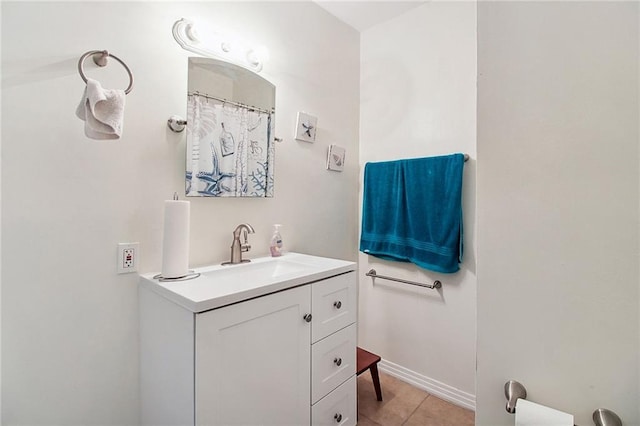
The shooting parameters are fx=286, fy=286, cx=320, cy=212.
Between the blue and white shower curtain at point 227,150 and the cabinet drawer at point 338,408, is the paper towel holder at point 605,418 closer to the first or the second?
the cabinet drawer at point 338,408

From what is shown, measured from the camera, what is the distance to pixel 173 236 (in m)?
1.12

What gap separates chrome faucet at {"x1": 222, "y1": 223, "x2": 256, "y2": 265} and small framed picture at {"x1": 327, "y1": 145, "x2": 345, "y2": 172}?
79 centimetres

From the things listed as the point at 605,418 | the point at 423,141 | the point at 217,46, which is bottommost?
the point at 605,418

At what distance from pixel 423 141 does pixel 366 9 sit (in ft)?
3.35

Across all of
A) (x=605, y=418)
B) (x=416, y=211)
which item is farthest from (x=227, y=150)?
(x=605, y=418)

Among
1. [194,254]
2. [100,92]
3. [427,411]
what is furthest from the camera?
[427,411]

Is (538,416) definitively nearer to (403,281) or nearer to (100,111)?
(100,111)

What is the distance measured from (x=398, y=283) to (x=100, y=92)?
1.92m

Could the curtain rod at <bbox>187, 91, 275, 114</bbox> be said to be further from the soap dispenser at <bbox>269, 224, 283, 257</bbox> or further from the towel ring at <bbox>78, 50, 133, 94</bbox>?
the soap dispenser at <bbox>269, 224, 283, 257</bbox>

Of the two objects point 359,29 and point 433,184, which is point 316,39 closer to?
point 359,29

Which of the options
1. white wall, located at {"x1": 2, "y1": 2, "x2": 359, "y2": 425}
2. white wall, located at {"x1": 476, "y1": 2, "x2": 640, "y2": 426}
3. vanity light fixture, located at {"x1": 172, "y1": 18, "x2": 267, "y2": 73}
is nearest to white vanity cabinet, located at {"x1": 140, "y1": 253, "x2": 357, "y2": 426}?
white wall, located at {"x1": 2, "y1": 2, "x2": 359, "y2": 425}

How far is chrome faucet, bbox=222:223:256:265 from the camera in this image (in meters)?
1.44

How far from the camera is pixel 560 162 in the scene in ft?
1.63

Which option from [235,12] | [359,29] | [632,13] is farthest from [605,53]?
[359,29]
